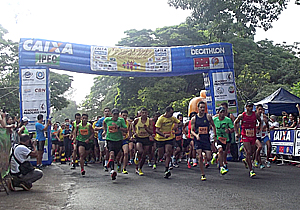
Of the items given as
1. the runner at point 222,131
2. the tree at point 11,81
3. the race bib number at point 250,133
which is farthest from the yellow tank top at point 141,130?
the tree at point 11,81

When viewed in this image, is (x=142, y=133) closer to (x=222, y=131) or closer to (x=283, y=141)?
(x=222, y=131)

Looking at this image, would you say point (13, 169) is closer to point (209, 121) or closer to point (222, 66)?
point (209, 121)

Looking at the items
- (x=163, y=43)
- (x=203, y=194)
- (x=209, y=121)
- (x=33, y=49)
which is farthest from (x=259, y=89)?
(x=203, y=194)

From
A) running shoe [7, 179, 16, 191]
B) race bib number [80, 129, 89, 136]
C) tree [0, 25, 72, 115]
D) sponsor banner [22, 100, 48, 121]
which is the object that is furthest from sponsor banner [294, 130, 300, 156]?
tree [0, 25, 72, 115]

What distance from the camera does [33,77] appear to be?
1543 centimetres

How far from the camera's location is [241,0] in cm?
1625

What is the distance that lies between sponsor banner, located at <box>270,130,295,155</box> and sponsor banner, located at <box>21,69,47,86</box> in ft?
29.3

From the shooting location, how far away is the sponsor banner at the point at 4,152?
319 inches

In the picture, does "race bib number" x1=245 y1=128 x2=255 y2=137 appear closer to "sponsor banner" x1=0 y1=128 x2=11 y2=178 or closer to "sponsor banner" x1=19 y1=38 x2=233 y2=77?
"sponsor banner" x1=0 y1=128 x2=11 y2=178

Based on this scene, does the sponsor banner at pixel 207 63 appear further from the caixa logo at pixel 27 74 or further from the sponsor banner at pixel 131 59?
the caixa logo at pixel 27 74

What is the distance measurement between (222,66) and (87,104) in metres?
39.2

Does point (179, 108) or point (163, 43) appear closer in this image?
point (179, 108)

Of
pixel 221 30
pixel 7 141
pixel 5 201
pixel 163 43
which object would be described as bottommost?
pixel 5 201

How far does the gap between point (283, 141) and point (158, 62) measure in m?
5.80
